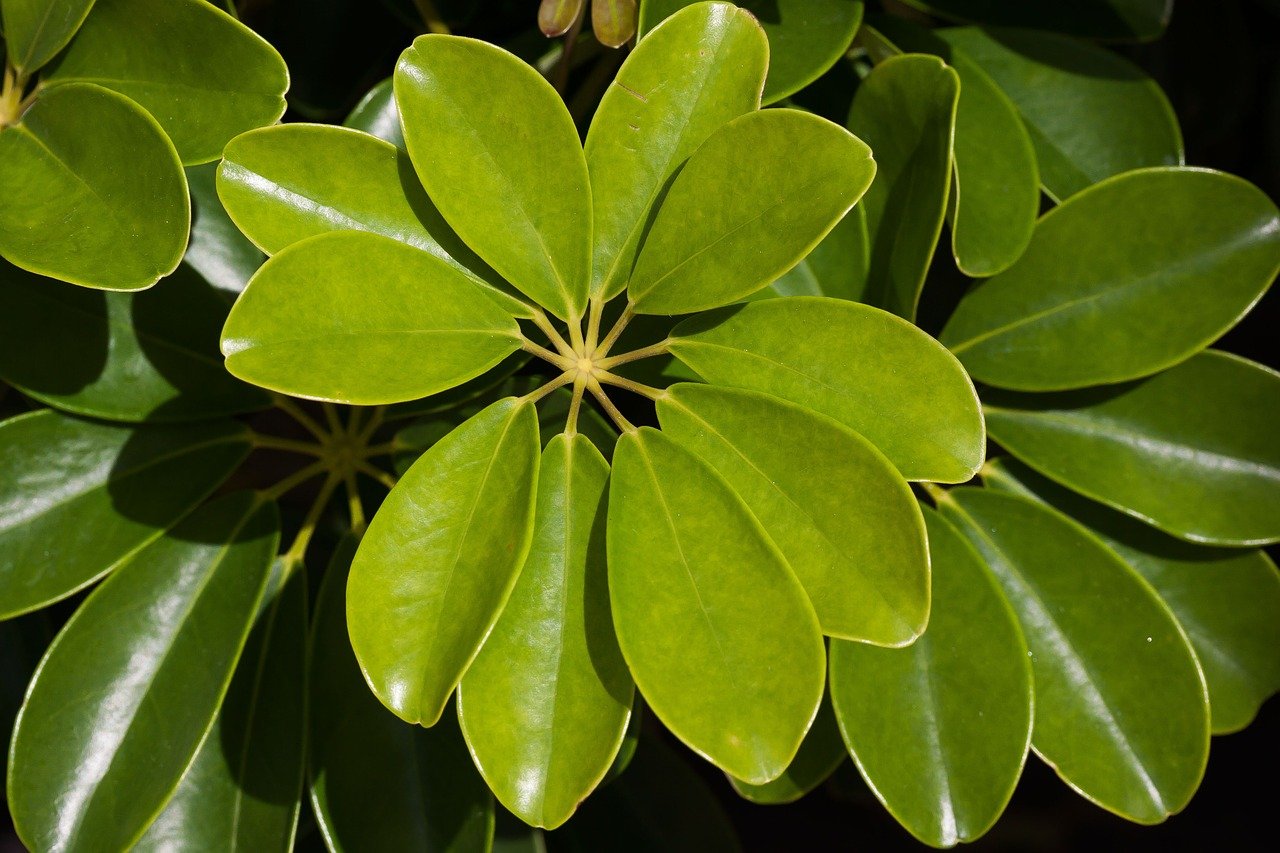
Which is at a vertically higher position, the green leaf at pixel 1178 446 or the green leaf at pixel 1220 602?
the green leaf at pixel 1178 446

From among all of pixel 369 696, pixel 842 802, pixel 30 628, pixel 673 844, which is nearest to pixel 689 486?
pixel 369 696

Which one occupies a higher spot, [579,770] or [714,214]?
[714,214]

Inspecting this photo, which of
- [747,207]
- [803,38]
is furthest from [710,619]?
[803,38]

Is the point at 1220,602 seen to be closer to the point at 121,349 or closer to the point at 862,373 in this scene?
the point at 862,373

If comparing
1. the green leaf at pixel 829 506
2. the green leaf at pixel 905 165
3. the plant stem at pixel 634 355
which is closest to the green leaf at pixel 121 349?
the plant stem at pixel 634 355

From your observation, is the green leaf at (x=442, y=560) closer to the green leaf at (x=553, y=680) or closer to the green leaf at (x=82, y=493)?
the green leaf at (x=553, y=680)

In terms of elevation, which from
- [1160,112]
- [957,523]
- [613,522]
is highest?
[1160,112]

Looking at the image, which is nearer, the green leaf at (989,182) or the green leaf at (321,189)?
the green leaf at (321,189)

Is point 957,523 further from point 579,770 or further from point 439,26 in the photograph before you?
point 439,26
